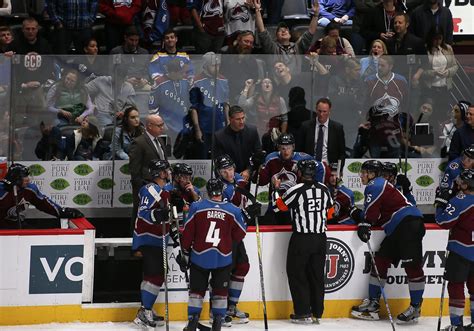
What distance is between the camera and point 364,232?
12664 millimetres

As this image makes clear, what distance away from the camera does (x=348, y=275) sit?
13.0 m

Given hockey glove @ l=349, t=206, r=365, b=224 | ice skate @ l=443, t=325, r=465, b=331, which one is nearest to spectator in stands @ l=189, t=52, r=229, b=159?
hockey glove @ l=349, t=206, r=365, b=224

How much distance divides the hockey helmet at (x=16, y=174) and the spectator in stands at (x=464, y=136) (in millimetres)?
4382

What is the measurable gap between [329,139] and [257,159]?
32.9 inches

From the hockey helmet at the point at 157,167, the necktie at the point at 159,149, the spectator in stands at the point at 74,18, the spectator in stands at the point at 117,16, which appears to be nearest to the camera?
the hockey helmet at the point at 157,167

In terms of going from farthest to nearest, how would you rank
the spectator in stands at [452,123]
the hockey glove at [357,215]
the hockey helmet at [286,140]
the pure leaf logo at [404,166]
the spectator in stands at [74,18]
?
the spectator in stands at [74,18] → the spectator in stands at [452,123] → the pure leaf logo at [404,166] → the hockey helmet at [286,140] → the hockey glove at [357,215]

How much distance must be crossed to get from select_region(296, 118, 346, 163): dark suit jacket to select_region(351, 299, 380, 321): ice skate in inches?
62.8

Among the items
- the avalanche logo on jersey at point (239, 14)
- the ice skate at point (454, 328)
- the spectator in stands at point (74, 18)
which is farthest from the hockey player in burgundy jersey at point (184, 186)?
the avalanche logo on jersey at point (239, 14)

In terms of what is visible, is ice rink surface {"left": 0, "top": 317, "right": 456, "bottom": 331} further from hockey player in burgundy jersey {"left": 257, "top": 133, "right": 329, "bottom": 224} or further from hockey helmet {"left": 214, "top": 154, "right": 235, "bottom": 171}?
hockey helmet {"left": 214, "top": 154, "right": 235, "bottom": 171}

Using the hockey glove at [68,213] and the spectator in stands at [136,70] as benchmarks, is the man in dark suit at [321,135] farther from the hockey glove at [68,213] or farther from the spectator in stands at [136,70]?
the hockey glove at [68,213]

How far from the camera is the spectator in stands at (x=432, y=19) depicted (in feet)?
51.1

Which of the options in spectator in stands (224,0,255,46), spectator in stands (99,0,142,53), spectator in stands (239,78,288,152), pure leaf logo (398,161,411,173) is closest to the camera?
spectator in stands (239,78,288,152)

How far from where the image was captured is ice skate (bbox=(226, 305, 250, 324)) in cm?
1255

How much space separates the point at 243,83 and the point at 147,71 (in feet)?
3.17
